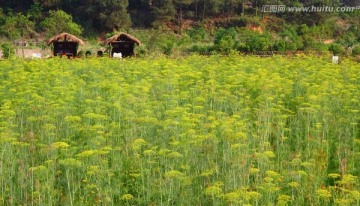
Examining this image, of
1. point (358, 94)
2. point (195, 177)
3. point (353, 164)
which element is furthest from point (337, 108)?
point (195, 177)

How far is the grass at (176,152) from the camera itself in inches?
261

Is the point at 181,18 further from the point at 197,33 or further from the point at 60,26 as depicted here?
the point at 60,26

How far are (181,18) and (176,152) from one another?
162 ft

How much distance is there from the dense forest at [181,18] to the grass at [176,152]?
3428 centimetres

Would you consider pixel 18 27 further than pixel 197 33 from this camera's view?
No

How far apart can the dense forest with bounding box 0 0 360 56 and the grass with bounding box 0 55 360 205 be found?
3428cm

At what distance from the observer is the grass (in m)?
6.62

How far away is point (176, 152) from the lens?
6.82 metres

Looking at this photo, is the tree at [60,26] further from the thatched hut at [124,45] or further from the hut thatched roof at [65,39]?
the thatched hut at [124,45]

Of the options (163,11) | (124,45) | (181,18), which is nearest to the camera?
(124,45)

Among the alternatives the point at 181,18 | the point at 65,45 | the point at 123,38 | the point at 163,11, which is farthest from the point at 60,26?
the point at 181,18

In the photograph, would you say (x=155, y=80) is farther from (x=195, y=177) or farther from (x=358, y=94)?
(x=195, y=177)

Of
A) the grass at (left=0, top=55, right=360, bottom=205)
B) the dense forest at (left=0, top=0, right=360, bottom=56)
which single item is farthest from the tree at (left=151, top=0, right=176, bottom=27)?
the grass at (left=0, top=55, right=360, bottom=205)

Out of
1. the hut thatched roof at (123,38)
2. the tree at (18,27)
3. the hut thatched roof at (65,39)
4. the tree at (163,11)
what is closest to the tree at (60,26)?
the tree at (18,27)
